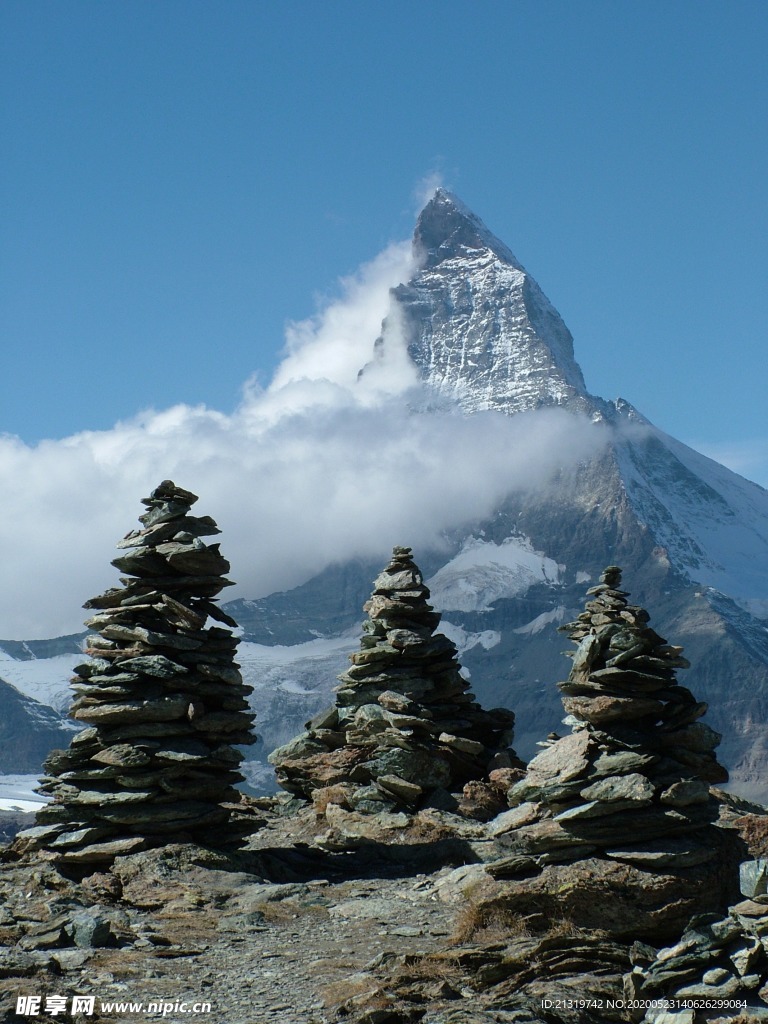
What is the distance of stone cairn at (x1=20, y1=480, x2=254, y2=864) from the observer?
19562 mm

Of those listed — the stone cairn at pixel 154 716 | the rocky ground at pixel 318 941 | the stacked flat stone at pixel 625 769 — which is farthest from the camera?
the stone cairn at pixel 154 716

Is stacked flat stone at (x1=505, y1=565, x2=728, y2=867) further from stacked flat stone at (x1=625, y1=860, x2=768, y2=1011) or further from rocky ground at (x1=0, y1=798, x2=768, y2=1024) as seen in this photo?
stacked flat stone at (x1=625, y1=860, x2=768, y2=1011)

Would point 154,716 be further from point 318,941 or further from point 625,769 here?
point 625,769

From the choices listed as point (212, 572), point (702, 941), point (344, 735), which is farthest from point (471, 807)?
point (702, 941)

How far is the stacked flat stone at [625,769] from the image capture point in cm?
1471

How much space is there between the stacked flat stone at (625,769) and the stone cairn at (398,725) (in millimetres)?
6268

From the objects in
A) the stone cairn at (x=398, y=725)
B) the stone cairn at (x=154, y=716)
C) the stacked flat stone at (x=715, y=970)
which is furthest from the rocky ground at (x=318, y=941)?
the stone cairn at (x=398, y=725)

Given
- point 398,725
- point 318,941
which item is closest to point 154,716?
point 398,725

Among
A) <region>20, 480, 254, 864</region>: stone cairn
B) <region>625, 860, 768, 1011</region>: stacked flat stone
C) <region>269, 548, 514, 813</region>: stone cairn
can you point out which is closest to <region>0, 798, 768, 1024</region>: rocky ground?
<region>625, 860, 768, 1011</region>: stacked flat stone

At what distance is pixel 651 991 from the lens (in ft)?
38.0

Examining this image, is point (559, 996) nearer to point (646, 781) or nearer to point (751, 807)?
point (646, 781)

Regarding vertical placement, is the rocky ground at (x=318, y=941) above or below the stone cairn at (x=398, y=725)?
below

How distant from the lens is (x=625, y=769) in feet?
49.8

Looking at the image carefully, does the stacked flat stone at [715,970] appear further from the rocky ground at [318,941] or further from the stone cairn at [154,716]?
the stone cairn at [154,716]
